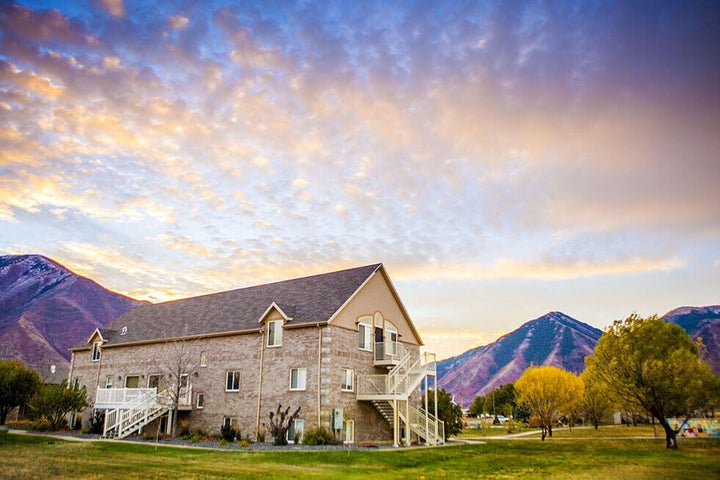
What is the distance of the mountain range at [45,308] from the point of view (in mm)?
139625

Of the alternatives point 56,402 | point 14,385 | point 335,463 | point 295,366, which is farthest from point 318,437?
point 14,385

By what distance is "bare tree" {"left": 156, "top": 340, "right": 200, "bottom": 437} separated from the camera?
30.8 metres

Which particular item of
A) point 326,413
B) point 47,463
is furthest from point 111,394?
point 47,463

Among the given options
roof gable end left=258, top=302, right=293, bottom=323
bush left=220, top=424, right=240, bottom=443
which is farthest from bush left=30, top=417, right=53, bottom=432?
roof gable end left=258, top=302, right=293, bottom=323

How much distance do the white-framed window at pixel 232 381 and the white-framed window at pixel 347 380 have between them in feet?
21.6

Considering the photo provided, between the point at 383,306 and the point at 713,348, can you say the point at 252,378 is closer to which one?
the point at 383,306

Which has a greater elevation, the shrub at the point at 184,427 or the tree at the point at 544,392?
the tree at the point at 544,392

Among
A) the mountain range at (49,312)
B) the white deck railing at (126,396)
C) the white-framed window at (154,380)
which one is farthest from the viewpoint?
the mountain range at (49,312)

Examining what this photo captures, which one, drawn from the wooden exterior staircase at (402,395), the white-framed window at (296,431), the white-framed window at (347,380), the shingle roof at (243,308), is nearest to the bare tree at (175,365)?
the shingle roof at (243,308)

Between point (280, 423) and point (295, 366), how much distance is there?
9.71 feet

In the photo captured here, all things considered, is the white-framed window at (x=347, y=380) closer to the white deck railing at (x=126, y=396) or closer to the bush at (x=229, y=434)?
the bush at (x=229, y=434)

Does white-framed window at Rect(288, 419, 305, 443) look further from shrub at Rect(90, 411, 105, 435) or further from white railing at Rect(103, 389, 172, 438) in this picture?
shrub at Rect(90, 411, 105, 435)

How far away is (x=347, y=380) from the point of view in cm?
2730

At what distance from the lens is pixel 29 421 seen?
37.9m
